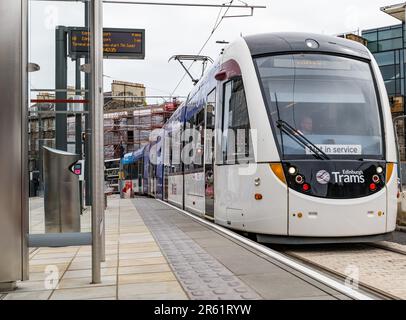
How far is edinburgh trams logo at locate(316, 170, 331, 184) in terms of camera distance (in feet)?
24.9

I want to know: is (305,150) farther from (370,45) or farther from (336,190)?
(370,45)

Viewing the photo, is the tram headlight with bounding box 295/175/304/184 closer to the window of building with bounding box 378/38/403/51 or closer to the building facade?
the building facade

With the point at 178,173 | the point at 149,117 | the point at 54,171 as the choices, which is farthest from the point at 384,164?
the point at 149,117

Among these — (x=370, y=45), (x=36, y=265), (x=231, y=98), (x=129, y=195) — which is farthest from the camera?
(x=370, y=45)

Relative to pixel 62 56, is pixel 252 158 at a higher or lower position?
lower

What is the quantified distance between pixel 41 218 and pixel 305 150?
3.84 m

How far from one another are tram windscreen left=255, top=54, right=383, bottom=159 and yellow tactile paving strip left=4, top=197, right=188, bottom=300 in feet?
8.85

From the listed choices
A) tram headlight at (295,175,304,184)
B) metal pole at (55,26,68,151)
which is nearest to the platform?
tram headlight at (295,175,304,184)

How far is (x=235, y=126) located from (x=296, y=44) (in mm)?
1658

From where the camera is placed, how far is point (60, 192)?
6715mm

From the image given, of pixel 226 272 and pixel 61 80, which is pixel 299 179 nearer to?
pixel 226 272

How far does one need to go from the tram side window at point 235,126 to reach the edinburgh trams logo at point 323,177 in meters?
1.05

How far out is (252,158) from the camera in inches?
313

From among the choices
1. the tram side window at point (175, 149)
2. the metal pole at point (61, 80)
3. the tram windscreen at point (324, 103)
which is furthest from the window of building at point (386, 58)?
the metal pole at point (61, 80)
